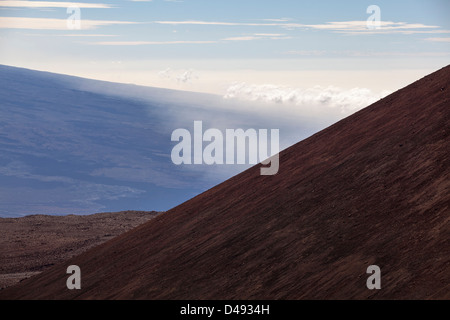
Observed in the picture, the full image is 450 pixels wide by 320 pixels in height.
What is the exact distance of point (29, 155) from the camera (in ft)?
458

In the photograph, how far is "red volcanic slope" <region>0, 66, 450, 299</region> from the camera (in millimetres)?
11633

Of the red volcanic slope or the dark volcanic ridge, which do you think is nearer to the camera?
the red volcanic slope

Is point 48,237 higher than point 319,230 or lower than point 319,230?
higher

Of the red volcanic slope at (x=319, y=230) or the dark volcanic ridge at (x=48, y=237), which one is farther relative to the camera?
the dark volcanic ridge at (x=48, y=237)

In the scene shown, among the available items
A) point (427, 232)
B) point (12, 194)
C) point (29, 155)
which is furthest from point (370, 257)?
point (29, 155)

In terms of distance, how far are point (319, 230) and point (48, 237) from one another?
68.0ft

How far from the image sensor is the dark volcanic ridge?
25317 mm

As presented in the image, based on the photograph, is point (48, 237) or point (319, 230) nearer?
point (319, 230)

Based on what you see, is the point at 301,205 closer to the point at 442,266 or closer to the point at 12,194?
the point at 442,266

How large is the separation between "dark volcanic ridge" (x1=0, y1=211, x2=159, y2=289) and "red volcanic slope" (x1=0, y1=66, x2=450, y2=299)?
7029 millimetres

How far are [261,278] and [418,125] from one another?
6924 millimetres

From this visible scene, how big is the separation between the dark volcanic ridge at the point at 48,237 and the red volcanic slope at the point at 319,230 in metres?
7.03

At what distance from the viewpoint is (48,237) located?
→ 3066cm

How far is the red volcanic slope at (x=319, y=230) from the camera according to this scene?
1163 centimetres
